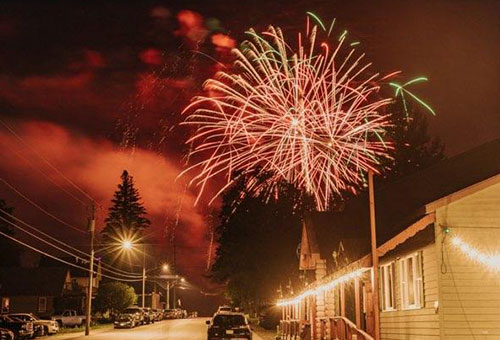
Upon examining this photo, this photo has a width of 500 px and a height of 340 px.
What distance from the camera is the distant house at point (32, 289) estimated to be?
232ft

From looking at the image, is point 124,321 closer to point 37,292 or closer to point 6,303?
point 37,292

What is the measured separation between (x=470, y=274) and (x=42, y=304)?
63.5 metres

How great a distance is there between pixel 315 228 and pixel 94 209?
2114cm

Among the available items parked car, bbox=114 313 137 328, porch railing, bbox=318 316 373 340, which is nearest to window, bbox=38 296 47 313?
parked car, bbox=114 313 137 328

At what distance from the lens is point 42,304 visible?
236ft

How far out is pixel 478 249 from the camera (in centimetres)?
1542

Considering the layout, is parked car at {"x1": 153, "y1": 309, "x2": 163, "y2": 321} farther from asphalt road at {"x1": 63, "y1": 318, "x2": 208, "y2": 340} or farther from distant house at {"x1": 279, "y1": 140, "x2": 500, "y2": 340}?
distant house at {"x1": 279, "y1": 140, "x2": 500, "y2": 340}

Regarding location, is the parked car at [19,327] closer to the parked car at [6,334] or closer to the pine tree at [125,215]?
the parked car at [6,334]

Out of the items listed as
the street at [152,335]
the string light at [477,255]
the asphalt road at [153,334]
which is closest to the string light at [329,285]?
the string light at [477,255]

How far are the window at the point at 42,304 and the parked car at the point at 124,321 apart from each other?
1757cm

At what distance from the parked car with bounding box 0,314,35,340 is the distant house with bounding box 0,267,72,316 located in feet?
104

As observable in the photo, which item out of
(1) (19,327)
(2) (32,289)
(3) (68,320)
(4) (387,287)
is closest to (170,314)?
(2) (32,289)

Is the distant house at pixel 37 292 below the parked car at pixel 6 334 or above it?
above

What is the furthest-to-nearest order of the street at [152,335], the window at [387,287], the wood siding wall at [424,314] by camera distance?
the street at [152,335], the window at [387,287], the wood siding wall at [424,314]
